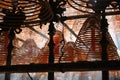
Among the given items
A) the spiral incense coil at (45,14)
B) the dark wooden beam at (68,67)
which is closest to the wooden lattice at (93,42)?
the dark wooden beam at (68,67)

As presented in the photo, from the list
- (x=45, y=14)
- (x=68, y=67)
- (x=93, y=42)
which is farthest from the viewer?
(x=93, y=42)

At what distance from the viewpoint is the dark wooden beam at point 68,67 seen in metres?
1.14

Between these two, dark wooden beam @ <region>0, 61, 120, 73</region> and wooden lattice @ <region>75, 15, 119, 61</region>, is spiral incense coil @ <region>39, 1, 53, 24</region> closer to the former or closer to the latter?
dark wooden beam @ <region>0, 61, 120, 73</region>

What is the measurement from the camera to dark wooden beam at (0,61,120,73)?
1.14 metres

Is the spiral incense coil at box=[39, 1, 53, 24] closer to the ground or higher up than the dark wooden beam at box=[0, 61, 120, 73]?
higher up

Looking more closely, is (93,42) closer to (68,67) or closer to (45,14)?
(68,67)

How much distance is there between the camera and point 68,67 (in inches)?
49.3

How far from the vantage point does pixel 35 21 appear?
42.8 inches

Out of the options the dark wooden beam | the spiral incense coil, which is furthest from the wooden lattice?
the spiral incense coil

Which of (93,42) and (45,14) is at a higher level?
(45,14)

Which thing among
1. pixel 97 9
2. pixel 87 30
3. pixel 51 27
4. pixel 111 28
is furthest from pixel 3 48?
pixel 111 28

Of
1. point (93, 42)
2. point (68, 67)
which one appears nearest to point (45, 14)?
point (68, 67)

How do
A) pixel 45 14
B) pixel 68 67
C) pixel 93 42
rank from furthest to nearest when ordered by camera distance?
pixel 93 42, pixel 68 67, pixel 45 14

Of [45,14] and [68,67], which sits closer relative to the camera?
[45,14]
